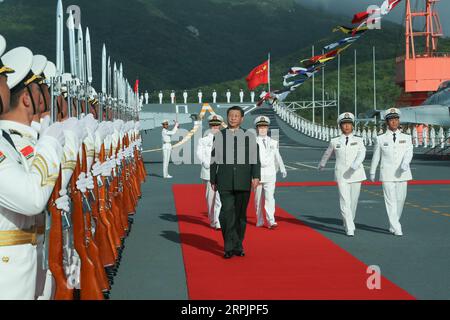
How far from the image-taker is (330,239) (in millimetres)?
12703

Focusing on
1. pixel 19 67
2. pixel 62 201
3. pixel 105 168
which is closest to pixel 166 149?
pixel 105 168

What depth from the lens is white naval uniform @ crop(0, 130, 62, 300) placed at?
152 inches

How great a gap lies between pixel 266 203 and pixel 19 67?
31.2 ft

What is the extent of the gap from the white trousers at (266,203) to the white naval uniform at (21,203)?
10.0 meters

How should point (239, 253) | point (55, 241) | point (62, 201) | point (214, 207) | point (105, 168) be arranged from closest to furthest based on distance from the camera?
1. point (62, 201)
2. point (55, 241)
3. point (105, 168)
4. point (239, 253)
5. point (214, 207)

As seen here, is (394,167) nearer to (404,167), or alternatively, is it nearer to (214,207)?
(404,167)

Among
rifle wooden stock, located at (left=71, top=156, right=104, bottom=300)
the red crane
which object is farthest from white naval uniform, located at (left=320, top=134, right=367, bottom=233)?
the red crane

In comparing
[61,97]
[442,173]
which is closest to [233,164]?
[61,97]

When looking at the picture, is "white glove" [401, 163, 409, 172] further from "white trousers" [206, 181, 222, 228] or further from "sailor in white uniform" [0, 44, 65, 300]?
"sailor in white uniform" [0, 44, 65, 300]

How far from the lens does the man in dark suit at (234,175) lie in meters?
11.0

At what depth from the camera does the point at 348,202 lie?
43.3ft

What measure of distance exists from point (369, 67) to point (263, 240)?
171632 mm

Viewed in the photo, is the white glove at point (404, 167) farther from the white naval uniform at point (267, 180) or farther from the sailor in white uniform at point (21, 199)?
the sailor in white uniform at point (21, 199)

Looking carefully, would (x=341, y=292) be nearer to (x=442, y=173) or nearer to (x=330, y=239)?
(x=330, y=239)
